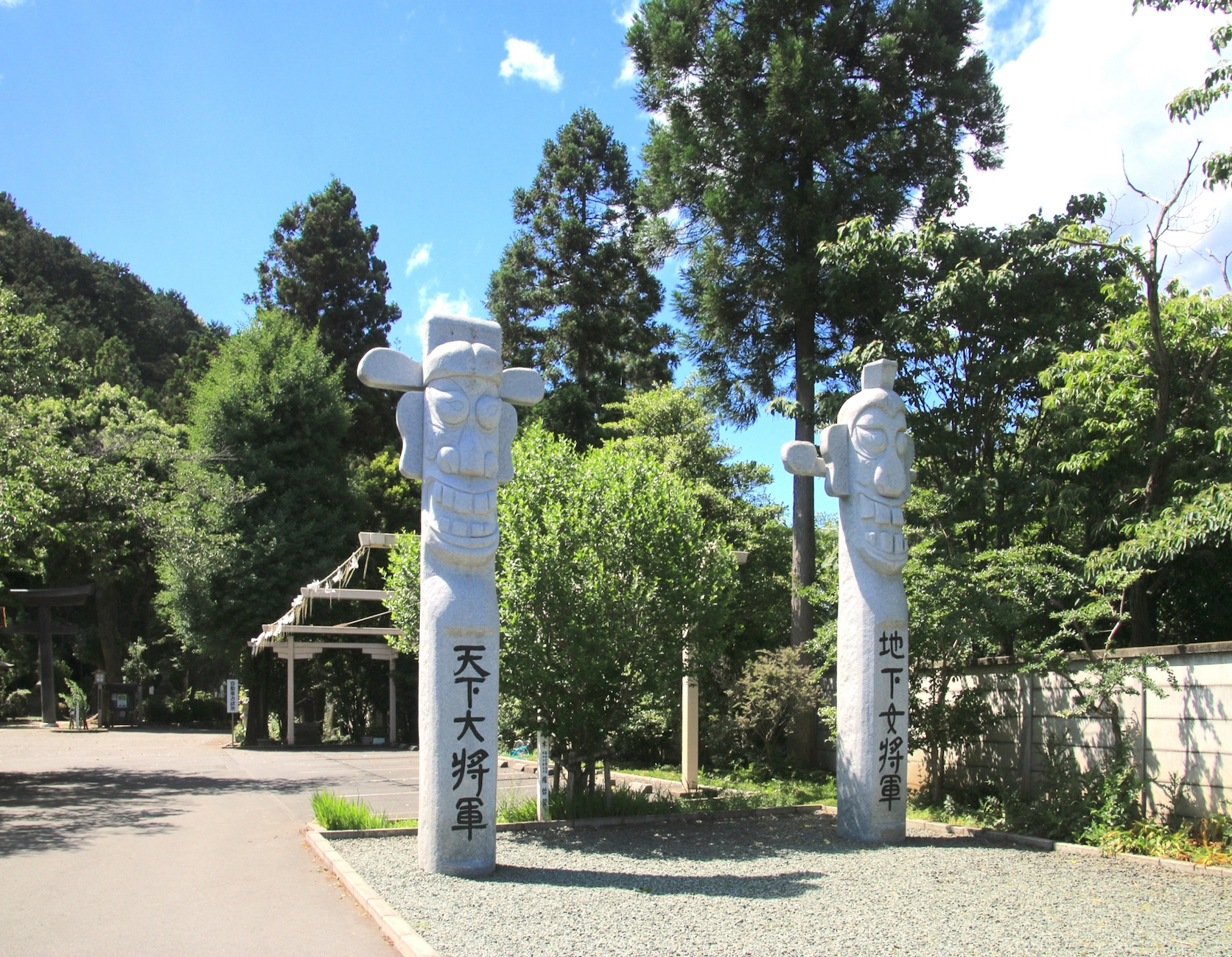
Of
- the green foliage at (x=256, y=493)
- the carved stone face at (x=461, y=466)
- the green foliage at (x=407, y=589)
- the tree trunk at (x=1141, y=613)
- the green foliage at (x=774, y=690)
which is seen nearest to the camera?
the carved stone face at (x=461, y=466)

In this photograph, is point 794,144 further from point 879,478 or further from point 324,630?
point 324,630

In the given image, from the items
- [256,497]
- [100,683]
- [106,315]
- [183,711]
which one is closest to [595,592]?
[256,497]

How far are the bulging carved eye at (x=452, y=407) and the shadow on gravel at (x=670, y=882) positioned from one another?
369 cm

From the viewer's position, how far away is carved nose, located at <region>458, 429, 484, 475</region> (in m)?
7.85

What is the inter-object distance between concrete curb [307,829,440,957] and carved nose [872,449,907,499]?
19.8ft

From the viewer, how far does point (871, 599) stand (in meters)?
9.59

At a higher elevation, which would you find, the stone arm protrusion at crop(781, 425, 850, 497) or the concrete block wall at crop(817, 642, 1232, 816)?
the stone arm protrusion at crop(781, 425, 850, 497)

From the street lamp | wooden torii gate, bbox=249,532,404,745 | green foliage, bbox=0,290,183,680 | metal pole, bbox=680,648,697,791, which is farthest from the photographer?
the street lamp

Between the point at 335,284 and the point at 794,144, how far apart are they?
20.2 m

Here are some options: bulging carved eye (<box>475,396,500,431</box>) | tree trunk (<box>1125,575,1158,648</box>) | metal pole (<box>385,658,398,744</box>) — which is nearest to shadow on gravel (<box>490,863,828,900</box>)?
bulging carved eye (<box>475,396,500,431</box>)

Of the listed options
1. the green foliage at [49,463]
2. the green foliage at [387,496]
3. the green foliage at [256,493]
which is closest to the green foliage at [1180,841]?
the green foliage at [49,463]

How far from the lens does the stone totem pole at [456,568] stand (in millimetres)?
7578

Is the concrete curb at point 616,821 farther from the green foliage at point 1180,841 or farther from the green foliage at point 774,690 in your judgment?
the green foliage at point 1180,841

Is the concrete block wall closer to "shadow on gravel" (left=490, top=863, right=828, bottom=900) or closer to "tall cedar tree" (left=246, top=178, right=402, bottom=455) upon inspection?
"shadow on gravel" (left=490, top=863, right=828, bottom=900)
